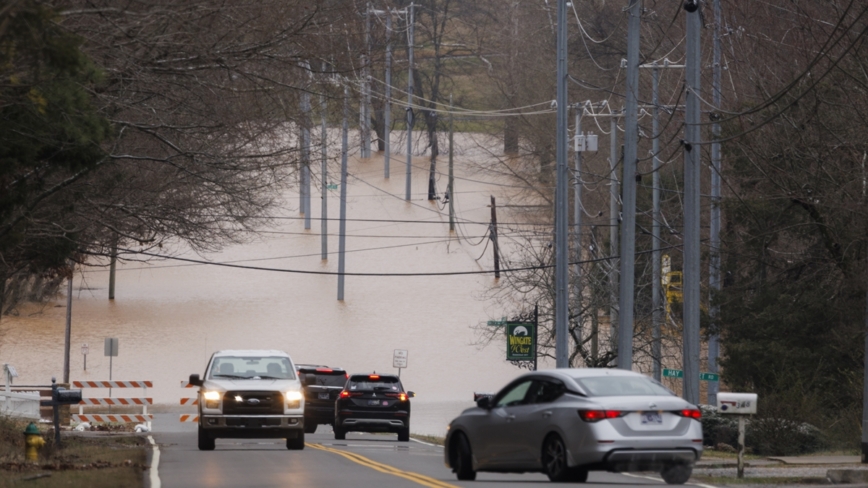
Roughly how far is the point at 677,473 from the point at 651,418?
1184 millimetres

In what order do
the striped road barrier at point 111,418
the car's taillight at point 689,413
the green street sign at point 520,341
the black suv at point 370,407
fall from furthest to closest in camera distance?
the striped road barrier at point 111,418
the green street sign at point 520,341
the black suv at point 370,407
the car's taillight at point 689,413

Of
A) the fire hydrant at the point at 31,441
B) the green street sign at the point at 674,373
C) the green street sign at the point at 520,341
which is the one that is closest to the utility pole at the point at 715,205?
the green street sign at the point at 520,341

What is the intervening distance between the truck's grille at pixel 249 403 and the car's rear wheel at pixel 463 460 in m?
7.43

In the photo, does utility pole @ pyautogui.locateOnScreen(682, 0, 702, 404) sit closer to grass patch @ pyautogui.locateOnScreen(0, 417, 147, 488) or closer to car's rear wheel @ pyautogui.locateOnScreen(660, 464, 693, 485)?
car's rear wheel @ pyautogui.locateOnScreen(660, 464, 693, 485)

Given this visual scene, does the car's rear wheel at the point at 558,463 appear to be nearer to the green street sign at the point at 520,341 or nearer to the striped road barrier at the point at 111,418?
the green street sign at the point at 520,341

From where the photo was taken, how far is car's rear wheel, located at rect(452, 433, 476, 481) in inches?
653

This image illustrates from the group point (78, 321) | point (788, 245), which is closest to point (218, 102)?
point (788, 245)

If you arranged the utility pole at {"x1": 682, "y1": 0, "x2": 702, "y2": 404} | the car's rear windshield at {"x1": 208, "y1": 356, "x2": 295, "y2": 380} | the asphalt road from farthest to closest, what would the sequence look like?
the car's rear windshield at {"x1": 208, "y1": 356, "x2": 295, "y2": 380} < the utility pole at {"x1": 682, "y1": 0, "x2": 702, "y2": 404} < the asphalt road

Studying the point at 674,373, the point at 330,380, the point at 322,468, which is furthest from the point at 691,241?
the point at 330,380

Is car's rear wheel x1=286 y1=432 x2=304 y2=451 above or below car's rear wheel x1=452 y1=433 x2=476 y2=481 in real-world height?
below

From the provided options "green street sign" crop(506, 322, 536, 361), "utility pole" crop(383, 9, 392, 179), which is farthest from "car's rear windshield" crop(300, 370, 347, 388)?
"utility pole" crop(383, 9, 392, 179)

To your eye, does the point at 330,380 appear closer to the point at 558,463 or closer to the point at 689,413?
the point at 558,463

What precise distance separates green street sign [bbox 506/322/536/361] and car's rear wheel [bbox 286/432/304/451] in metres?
9.28

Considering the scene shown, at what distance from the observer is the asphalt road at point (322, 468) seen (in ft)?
53.4
